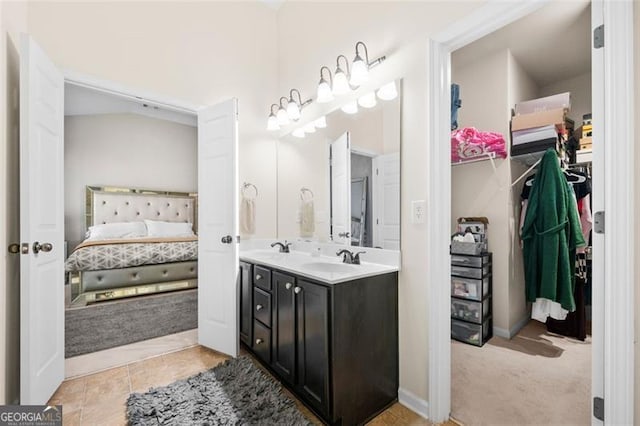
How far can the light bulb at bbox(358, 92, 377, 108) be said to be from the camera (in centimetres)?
193

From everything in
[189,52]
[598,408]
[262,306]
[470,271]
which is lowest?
[598,408]

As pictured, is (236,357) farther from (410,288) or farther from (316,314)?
(410,288)

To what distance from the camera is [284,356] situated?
1.79m

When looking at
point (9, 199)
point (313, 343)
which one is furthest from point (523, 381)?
point (9, 199)

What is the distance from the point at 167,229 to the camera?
16.5ft

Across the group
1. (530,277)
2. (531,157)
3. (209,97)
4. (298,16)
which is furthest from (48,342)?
(531,157)

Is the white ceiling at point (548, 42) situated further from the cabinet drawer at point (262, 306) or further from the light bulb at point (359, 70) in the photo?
the cabinet drawer at point (262, 306)

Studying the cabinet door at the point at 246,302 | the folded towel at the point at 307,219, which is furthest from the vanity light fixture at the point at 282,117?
the cabinet door at the point at 246,302

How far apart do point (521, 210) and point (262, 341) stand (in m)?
2.71

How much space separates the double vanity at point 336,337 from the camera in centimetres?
145

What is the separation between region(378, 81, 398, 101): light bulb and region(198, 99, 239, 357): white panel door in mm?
1179

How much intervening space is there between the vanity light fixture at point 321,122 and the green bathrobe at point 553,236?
1885 millimetres

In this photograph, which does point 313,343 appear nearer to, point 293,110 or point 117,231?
point 293,110

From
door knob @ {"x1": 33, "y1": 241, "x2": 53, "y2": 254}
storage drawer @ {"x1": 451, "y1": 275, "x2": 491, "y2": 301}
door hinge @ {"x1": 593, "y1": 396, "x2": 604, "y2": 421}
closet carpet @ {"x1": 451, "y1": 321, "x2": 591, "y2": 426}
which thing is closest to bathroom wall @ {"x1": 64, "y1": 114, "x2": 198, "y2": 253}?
door knob @ {"x1": 33, "y1": 241, "x2": 53, "y2": 254}
